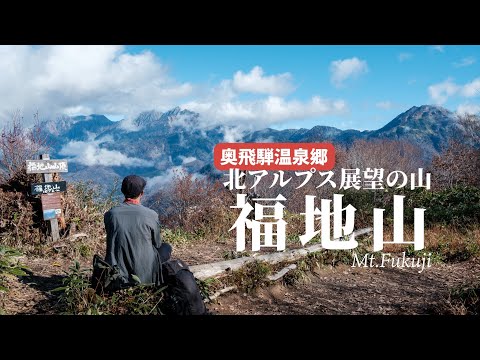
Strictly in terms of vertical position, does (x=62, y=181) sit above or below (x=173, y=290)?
above

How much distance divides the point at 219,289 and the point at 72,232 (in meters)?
3.09

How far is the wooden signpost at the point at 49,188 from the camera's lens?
709 cm

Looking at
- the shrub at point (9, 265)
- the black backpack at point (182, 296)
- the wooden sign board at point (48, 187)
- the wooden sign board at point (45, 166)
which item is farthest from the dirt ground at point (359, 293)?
the wooden sign board at point (45, 166)

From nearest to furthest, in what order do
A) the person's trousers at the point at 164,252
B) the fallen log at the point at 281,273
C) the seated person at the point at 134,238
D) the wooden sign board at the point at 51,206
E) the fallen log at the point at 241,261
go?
the seated person at the point at 134,238, the person's trousers at the point at 164,252, the fallen log at the point at 241,261, the fallen log at the point at 281,273, the wooden sign board at the point at 51,206

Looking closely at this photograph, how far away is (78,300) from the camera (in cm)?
447

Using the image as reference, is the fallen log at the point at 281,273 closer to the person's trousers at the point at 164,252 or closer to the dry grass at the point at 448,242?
the person's trousers at the point at 164,252

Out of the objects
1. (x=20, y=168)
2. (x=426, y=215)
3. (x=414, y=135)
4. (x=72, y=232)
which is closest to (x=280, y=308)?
(x=72, y=232)

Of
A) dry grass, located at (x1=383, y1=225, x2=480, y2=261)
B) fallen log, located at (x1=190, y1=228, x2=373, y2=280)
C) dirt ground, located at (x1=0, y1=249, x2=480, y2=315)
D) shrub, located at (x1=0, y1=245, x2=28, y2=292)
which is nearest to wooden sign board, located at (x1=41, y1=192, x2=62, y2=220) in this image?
dirt ground, located at (x1=0, y1=249, x2=480, y2=315)

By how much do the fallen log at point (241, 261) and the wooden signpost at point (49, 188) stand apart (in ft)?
9.06

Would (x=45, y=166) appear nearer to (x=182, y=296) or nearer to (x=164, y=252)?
(x=164, y=252)

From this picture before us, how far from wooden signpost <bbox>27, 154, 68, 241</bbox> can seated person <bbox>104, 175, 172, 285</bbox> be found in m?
3.00

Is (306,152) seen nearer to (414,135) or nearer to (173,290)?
(173,290)

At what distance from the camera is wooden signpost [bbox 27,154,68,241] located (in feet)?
23.3

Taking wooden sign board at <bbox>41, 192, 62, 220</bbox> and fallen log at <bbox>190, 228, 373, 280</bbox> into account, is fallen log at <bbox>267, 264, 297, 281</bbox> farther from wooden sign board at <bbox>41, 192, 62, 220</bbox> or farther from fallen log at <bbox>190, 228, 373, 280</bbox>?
wooden sign board at <bbox>41, 192, 62, 220</bbox>
